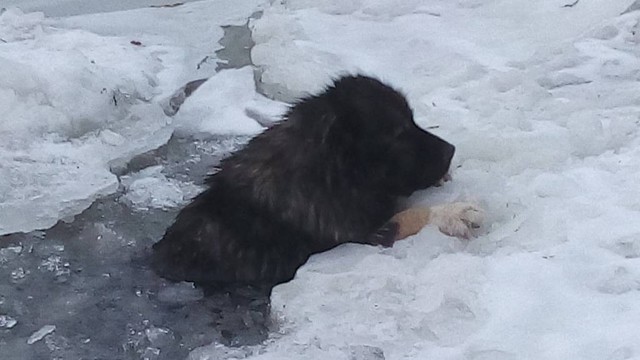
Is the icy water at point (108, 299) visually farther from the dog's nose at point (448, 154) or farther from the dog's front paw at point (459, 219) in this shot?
the dog's nose at point (448, 154)

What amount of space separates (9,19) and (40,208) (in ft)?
Result: 14.5

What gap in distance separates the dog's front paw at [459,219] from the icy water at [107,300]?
2.86 feet

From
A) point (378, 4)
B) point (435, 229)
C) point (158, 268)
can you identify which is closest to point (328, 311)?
point (435, 229)

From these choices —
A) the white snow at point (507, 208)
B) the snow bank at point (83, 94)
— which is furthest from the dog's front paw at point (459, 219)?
the snow bank at point (83, 94)

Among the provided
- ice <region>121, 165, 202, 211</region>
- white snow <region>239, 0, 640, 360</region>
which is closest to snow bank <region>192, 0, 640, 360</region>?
white snow <region>239, 0, 640, 360</region>

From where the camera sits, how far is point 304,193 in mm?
4734

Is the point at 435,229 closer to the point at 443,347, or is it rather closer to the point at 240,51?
the point at 443,347

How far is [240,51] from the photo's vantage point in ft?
28.6

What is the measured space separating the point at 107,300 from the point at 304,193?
3.34ft

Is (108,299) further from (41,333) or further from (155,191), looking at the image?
(155,191)

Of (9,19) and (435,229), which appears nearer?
(435,229)

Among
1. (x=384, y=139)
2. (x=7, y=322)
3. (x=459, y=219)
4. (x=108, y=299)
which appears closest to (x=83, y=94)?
(x=108, y=299)

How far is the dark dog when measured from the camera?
186 inches

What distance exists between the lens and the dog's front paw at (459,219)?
4617mm
